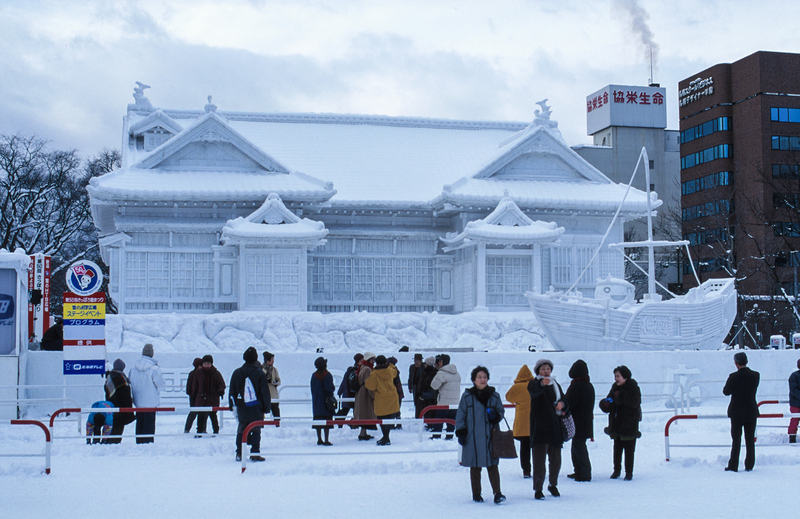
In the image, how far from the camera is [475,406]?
9438 mm

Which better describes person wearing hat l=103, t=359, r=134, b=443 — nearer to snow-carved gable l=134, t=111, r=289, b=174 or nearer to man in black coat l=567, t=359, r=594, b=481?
man in black coat l=567, t=359, r=594, b=481

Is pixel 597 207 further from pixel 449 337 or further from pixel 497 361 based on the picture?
pixel 497 361

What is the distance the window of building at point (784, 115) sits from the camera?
56438 mm

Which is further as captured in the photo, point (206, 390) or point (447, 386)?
point (206, 390)

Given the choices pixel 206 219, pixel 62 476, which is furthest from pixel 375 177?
pixel 62 476

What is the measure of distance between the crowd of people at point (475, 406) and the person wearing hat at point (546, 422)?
0.04ft

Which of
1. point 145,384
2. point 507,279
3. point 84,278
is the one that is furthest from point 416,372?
point 507,279

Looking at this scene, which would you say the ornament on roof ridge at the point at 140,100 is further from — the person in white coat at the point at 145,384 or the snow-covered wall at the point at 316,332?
the person in white coat at the point at 145,384

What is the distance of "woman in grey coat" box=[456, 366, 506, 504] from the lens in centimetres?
936

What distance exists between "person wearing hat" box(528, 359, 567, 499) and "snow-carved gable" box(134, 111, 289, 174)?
22.0 meters

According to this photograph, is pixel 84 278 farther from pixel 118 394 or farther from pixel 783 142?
pixel 783 142

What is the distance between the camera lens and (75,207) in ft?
157

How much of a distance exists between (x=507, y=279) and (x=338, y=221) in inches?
278

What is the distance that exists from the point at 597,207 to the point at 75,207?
104 ft
